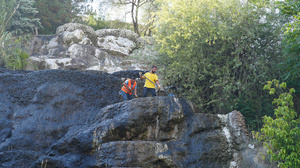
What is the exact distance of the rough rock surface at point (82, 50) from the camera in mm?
18750

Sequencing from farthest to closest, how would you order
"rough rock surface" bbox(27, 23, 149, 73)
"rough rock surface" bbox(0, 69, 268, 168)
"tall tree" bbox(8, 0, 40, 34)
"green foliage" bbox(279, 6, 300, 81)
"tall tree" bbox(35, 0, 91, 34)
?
1. "tall tree" bbox(35, 0, 91, 34)
2. "tall tree" bbox(8, 0, 40, 34)
3. "rough rock surface" bbox(27, 23, 149, 73)
4. "green foliage" bbox(279, 6, 300, 81)
5. "rough rock surface" bbox(0, 69, 268, 168)

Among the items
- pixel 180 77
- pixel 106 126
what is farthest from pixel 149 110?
pixel 180 77

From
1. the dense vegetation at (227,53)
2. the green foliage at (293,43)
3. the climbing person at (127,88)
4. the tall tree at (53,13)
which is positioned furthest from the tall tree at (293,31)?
the tall tree at (53,13)

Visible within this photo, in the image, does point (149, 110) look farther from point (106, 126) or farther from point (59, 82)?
point (59, 82)

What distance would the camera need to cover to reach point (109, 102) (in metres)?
12.5

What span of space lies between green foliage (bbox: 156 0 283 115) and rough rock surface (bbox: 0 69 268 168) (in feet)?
10.8

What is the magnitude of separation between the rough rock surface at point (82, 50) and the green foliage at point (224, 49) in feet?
14.3

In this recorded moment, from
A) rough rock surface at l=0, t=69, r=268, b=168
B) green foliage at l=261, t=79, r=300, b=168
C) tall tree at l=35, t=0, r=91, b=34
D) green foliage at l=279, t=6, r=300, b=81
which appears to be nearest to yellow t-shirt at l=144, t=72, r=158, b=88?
rough rock surface at l=0, t=69, r=268, b=168

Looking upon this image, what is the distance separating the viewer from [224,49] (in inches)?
506

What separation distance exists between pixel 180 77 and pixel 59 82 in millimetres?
5649

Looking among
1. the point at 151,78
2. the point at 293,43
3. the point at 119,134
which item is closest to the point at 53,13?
the point at 151,78

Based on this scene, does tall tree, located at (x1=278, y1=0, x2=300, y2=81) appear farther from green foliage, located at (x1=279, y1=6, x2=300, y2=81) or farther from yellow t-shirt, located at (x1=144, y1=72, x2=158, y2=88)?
yellow t-shirt, located at (x1=144, y1=72, x2=158, y2=88)

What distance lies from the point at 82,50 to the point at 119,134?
13.0m

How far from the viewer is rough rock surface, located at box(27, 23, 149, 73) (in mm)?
18750
